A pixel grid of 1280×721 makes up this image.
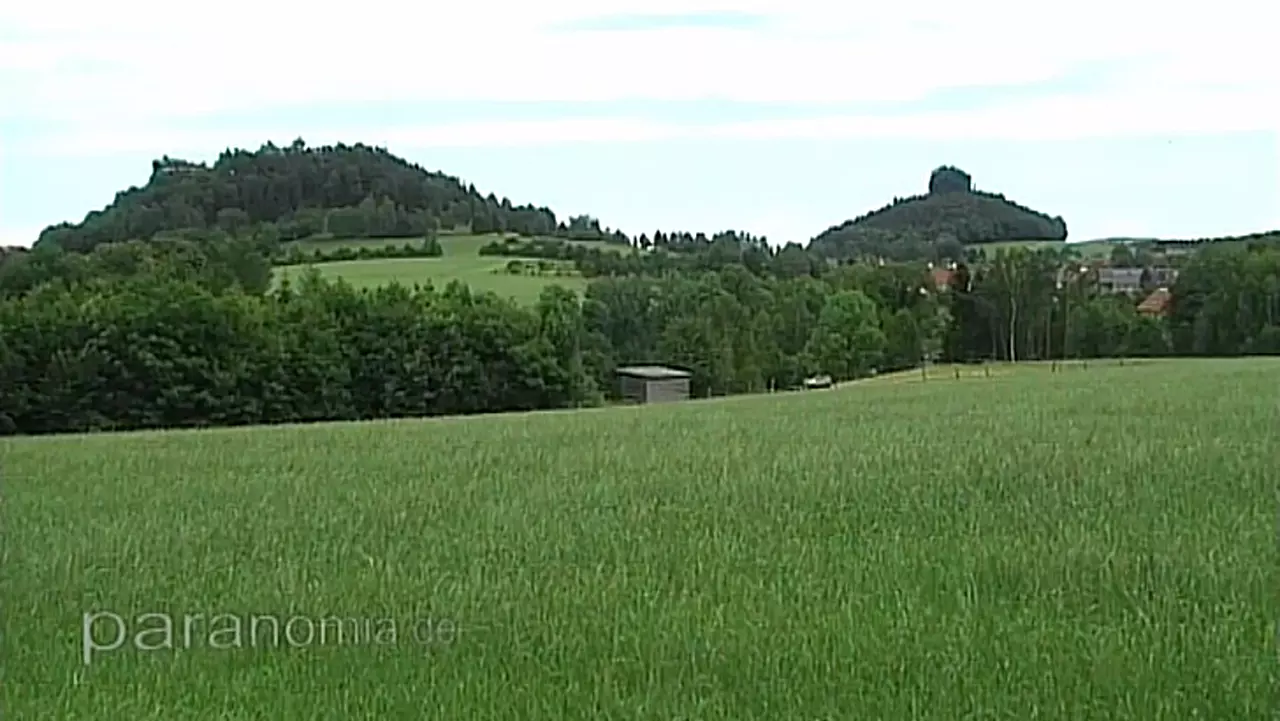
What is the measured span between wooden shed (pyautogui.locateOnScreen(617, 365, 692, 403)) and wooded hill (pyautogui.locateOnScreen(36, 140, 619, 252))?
6.86 meters

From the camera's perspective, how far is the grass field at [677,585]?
2748mm

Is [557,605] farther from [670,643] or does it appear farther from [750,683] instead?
[750,683]

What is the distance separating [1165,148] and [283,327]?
12.7 metres

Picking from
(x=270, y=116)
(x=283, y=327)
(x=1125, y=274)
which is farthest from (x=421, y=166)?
(x=283, y=327)

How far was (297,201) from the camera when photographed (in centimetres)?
920

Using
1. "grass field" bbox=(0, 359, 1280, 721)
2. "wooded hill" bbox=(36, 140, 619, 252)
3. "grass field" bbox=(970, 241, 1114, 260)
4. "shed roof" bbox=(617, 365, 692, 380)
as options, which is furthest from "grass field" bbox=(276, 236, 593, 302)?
"grass field" bbox=(0, 359, 1280, 721)

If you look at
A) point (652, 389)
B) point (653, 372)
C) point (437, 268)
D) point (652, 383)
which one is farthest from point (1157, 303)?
point (653, 372)

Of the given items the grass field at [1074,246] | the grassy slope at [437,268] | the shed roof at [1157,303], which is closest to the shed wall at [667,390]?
the grassy slope at [437,268]

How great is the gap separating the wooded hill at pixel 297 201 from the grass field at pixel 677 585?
1699 millimetres

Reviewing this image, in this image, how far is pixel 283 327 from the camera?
16.0 metres

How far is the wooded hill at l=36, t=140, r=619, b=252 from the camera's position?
670cm

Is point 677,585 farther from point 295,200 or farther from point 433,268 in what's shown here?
point 433,268

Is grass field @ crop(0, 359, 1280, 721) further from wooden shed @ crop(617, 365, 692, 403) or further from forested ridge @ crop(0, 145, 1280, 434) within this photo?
wooden shed @ crop(617, 365, 692, 403)

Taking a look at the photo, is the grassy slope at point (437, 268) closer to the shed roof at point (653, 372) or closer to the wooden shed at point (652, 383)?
the wooden shed at point (652, 383)
